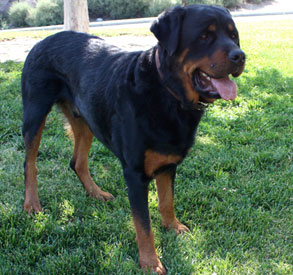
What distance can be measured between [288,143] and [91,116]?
2593 millimetres

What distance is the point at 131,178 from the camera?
253 cm

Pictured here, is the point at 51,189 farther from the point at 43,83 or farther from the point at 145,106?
the point at 145,106

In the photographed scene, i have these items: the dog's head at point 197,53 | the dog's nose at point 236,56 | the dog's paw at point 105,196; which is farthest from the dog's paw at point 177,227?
the dog's nose at point 236,56

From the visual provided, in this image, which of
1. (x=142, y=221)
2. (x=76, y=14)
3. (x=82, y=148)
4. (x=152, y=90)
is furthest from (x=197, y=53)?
(x=76, y=14)

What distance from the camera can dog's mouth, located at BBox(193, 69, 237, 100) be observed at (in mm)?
2309

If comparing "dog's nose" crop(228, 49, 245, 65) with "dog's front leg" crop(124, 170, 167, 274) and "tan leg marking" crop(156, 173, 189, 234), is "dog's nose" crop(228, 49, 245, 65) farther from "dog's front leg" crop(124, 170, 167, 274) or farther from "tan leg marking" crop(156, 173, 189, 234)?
"tan leg marking" crop(156, 173, 189, 234)

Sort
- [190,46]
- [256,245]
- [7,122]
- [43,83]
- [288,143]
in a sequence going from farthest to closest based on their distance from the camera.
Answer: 1. [7,122]
2. [288,143]
3. [43,83]
4. [256,245]
5. [190,46]

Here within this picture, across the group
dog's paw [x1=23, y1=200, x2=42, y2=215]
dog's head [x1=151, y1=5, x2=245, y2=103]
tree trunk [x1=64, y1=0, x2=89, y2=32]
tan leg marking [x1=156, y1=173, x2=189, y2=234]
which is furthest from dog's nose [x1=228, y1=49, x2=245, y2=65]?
tree trunk [x1=64, y1=0, x2=89, y2=32]

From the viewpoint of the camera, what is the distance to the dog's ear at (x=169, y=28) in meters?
2.27

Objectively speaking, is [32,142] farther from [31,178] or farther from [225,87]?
[225,87]

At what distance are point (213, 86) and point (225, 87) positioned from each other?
0.27 feet

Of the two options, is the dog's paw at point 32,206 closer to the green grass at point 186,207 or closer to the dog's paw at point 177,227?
the green grass at point 186,207

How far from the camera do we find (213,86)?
2.36m

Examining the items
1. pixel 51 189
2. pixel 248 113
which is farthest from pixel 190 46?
pixel 248 113
